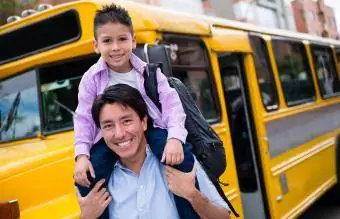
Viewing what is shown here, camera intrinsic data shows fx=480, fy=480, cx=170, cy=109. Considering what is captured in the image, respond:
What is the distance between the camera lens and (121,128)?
1893 mm

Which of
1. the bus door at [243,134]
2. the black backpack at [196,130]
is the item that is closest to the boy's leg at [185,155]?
the black backpack at [196,130]

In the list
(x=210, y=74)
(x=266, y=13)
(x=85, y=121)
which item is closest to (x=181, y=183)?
(x=85, y=121)

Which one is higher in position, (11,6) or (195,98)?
(11,6)

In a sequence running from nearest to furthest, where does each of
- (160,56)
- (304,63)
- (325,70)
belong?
(160,56) < (304,63) < (325,70)

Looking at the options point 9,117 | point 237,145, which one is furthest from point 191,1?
point 9,117

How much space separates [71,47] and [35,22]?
0.41 m

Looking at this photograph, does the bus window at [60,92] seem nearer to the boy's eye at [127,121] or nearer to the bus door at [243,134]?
the boy's eye at [127,121]

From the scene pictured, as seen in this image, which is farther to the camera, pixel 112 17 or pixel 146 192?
pixel 112 17

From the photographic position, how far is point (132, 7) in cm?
348

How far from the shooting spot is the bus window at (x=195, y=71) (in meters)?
3.65

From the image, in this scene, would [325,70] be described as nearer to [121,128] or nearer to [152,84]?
[152,84]

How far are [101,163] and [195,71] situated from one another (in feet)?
6.81

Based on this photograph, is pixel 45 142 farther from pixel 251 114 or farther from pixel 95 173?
pixel 251 114

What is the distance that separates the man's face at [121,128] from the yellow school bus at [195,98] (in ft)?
2.61
